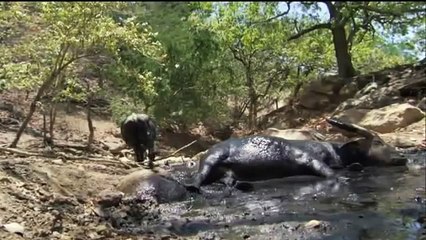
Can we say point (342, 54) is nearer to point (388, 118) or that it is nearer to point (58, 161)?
point (388, 118)

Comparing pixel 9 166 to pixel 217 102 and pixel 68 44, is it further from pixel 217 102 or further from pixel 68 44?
pixel 217 102

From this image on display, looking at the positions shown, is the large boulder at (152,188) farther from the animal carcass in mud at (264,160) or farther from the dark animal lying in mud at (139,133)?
the dark animal lying in mud at (139,133)

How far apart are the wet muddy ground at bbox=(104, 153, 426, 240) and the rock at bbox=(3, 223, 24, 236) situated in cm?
92

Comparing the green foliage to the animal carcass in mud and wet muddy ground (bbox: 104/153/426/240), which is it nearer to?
the animal carcass in mud

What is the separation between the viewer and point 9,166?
6.05 metres

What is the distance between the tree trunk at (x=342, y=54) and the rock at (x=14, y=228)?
15.1 metres

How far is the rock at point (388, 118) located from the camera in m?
11.7

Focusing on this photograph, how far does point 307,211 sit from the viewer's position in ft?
18.2

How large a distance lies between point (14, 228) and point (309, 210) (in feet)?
8.51

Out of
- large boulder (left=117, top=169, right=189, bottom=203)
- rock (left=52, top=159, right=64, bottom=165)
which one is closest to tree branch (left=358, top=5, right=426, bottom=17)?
rock (left=52, top=159, right=64, bottom=165)

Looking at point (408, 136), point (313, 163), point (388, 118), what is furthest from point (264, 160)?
point (388, 118)

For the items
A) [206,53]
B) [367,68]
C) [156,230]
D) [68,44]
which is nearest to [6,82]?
[68,44]

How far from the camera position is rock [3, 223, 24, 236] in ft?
14.8

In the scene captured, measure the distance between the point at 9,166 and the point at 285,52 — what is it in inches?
584
